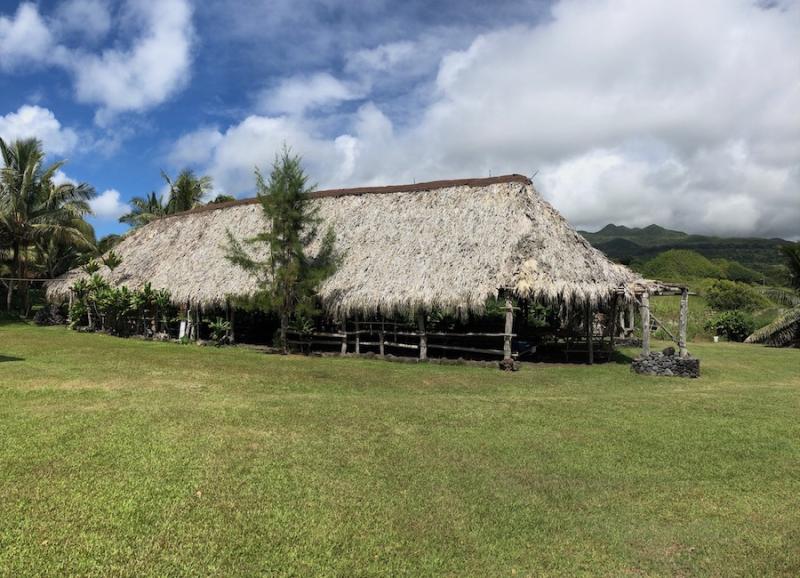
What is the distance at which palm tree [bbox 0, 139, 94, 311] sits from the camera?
2403cm

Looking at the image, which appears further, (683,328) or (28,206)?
(28,206)

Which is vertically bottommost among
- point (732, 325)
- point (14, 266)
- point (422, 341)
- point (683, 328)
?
point (422, 341)

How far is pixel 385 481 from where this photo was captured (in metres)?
5.18

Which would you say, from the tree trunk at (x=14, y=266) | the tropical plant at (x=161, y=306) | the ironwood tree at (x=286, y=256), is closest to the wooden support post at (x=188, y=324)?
the tropical plant at (x=161, y=306)

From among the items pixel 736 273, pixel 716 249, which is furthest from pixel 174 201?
pixel 716 249

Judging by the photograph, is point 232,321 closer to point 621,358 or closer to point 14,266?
point 621,358

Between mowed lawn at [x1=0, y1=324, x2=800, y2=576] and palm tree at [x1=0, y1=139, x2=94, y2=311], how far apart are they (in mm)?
18364

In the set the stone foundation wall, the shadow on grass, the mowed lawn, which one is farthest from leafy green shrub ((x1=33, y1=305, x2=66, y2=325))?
the stone foundation wall

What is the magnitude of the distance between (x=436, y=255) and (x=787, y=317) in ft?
53.6

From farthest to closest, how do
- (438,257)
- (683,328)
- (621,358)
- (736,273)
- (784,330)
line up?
(736,273), (784,330), (621,358), (438,257), (683,328)

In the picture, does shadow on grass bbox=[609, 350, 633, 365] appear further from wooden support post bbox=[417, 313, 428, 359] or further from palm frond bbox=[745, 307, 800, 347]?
palm frond bbox=[745, 307, 800, 347]

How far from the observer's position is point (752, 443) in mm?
6777

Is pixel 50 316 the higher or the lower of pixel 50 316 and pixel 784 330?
the higher

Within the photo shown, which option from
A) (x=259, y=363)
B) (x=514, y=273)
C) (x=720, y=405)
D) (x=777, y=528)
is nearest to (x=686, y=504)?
(x=777, y=528)
